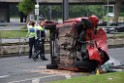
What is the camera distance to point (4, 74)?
15.3 m

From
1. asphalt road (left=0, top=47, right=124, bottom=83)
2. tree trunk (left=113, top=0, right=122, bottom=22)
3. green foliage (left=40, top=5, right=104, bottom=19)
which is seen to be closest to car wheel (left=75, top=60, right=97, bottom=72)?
asphalt road (left=0, top=47, right=124, bottom=83)

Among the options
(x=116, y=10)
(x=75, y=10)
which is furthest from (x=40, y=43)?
(x=75, y=10)

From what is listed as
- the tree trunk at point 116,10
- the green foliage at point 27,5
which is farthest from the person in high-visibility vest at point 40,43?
the tree trunk at point 116,10

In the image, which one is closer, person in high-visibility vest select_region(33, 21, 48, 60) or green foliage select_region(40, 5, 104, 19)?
person in high-visibility vest select_region(33, 21, 48, 60)

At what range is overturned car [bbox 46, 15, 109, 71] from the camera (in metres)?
14.6

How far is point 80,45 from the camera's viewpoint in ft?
49.3

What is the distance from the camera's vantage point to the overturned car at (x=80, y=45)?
1462 cm

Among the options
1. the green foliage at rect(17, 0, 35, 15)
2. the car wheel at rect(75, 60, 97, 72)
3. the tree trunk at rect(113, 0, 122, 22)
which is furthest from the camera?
the tree trunk at rect(113, 0, 122, 22)

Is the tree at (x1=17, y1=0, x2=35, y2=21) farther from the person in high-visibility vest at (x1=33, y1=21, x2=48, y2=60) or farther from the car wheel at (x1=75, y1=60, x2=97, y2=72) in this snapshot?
the car wheel at (x1=75, y1=60, x2=97, y2=72)

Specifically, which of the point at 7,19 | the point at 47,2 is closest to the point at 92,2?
the point at 47,2

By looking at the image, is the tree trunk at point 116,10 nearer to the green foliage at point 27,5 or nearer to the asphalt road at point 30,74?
the green foliage at point 27,5

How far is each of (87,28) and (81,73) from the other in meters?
1.54

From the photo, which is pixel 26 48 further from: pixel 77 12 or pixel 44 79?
pixel 77 12

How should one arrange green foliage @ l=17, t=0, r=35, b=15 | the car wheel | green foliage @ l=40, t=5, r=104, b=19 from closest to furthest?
the car wheel, green foliage @ l=17, t=0, r=35, b=15, green foliage @ l=40, t=5, r=104, b=19
